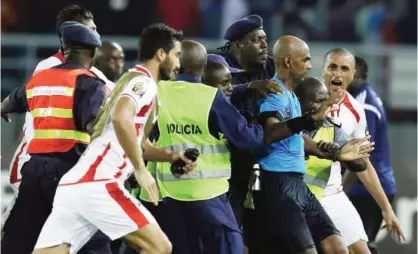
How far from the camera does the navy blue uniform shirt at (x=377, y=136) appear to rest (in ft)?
40.5

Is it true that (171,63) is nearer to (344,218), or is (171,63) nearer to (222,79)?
(222,79)

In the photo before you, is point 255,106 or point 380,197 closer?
point 255,106

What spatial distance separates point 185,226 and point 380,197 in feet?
6.51

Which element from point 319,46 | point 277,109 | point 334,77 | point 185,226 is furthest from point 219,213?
point 319,46

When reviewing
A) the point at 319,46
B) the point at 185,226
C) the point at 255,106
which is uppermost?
the point at 255,106

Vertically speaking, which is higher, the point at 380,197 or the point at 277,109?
the point at 277,109

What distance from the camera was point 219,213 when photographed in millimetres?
9156

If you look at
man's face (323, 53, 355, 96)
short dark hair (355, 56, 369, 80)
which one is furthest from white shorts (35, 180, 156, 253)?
short dark hair (355, 56, 369, 80)

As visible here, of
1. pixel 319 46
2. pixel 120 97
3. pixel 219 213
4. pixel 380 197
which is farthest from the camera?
pixel 319 46

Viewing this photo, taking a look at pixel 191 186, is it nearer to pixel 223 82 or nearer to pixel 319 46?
pixel 223 82

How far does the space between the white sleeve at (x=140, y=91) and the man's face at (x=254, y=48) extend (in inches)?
70.6

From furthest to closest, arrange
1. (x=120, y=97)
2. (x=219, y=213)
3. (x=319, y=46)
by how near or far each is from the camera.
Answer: (x=319, y=46), (x=219, y=213), (x=120, y=97)

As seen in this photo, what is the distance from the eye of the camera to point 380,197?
34.4ft

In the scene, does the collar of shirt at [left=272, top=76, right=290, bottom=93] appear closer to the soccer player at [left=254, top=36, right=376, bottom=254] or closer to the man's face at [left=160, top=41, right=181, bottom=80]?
the soccer player at [left=254, top=36, right=376, bottom=254]
